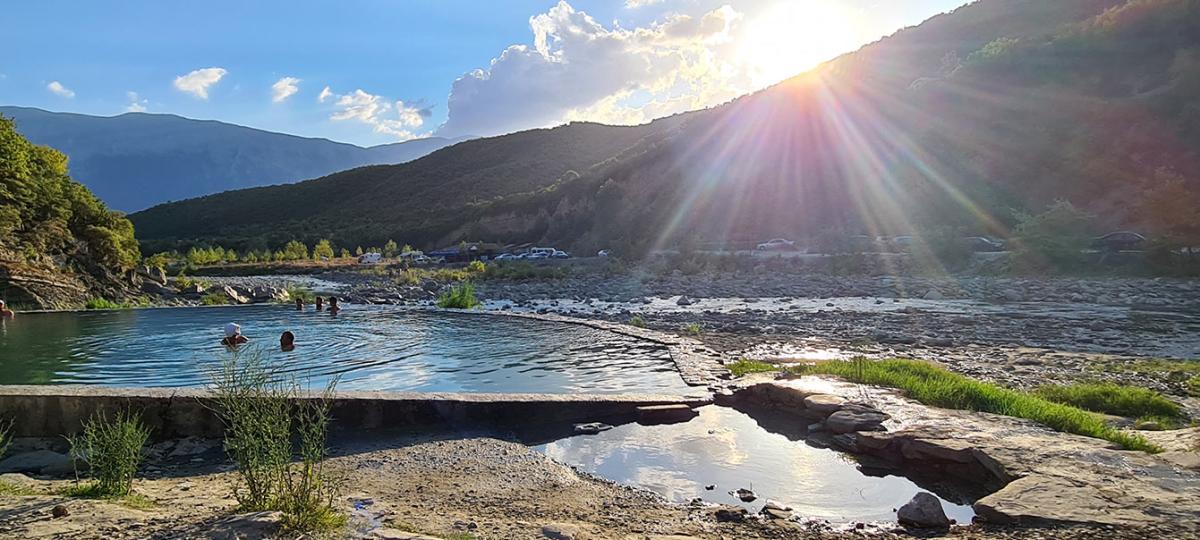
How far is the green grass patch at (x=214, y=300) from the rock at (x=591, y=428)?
20384 millimetres

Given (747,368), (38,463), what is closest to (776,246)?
(747,368)

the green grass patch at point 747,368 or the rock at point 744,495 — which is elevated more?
the rock at point 744,495

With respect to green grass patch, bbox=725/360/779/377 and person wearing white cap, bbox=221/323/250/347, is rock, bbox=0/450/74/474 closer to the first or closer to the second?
person wearing white cap, bbox=221/323/250/347

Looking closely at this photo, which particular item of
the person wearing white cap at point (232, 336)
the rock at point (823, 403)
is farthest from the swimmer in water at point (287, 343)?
the rock at point (823, 403)

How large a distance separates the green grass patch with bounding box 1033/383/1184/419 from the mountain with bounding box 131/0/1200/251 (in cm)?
3108

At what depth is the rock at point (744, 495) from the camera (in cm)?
533

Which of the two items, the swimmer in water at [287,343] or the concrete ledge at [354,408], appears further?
the swimmer in water at [287,343]

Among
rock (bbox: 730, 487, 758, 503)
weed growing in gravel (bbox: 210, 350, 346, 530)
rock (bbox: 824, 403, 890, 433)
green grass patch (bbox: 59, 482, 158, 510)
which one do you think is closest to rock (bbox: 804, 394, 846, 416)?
rock (bbox: 824, 403, 890, 433)

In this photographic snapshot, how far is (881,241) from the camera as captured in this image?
1495 inches

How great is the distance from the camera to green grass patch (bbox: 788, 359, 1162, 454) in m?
6.23

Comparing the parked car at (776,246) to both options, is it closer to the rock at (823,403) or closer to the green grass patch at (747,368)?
the green grass patch at (747,368)

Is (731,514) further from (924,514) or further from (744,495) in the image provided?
(924,514)

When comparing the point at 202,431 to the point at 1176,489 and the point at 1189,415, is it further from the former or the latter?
the point at 1189,415

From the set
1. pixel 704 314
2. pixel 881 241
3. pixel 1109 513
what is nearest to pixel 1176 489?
pixel 1109 513
